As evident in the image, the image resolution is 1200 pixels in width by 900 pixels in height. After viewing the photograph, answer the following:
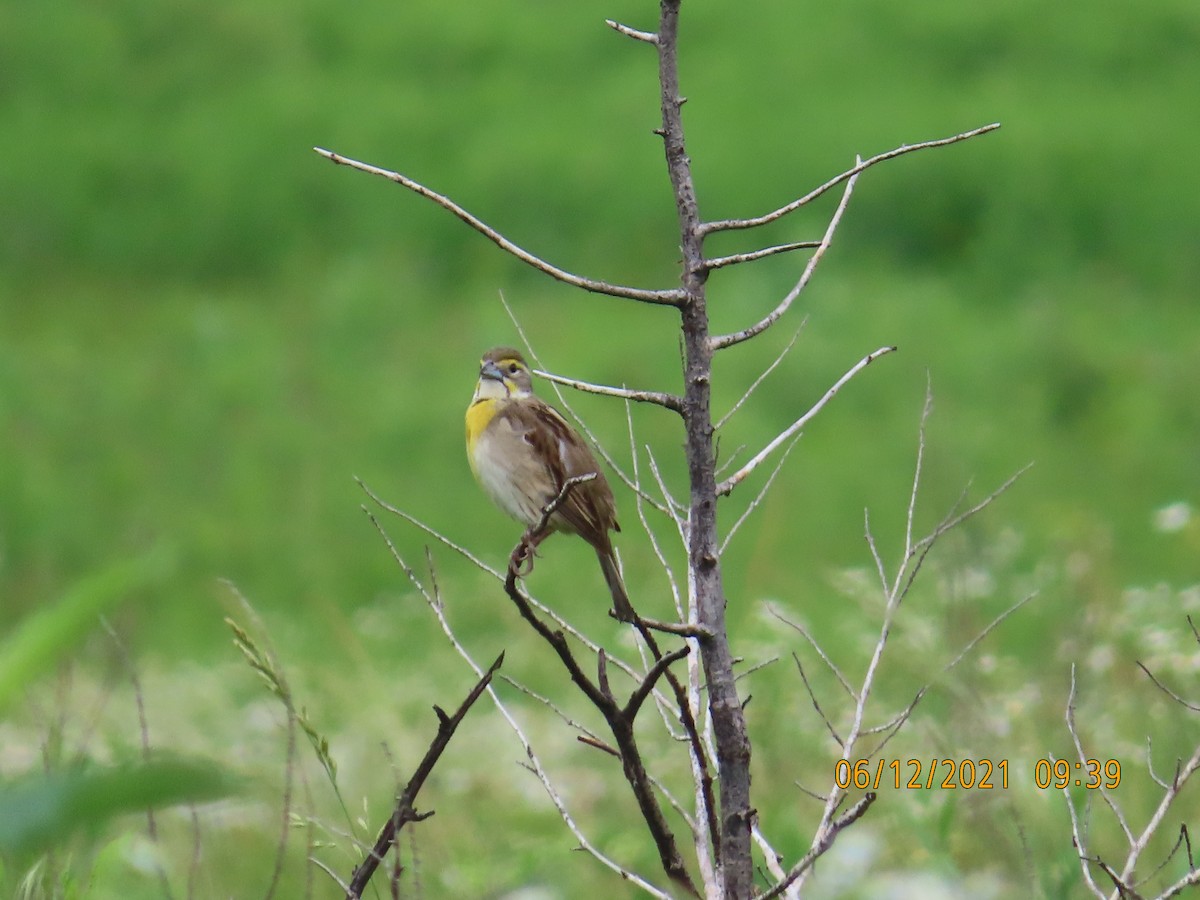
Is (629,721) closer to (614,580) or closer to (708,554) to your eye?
(708,554)

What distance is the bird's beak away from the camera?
4883 millimetres

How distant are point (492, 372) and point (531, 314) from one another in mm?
8367

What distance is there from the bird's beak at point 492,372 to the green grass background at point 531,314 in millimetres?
1624

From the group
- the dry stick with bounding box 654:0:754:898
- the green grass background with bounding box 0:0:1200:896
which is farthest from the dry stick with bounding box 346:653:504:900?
the green grass background with bounding box 0:0:1200:896

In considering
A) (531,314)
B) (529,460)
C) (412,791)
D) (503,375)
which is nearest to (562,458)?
(529,460)

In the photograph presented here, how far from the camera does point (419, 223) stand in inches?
571

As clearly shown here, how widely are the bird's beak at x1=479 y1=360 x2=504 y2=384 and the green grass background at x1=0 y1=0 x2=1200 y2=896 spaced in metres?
1.62

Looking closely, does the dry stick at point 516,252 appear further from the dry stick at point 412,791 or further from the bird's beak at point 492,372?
the bird's beak at point 492,372

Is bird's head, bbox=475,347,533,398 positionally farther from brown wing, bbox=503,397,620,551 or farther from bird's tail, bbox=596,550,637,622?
bird's tail, bbox=596,550,637,622

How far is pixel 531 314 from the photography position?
13.2m

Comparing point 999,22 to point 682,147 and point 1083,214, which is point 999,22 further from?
point 682,147

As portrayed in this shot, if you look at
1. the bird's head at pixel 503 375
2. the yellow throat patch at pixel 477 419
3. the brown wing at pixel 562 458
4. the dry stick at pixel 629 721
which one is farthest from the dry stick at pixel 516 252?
the bird's head at pixel 503 375

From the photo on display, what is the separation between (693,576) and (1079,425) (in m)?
9.90

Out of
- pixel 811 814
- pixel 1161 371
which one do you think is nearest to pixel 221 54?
pixel 1161 371
